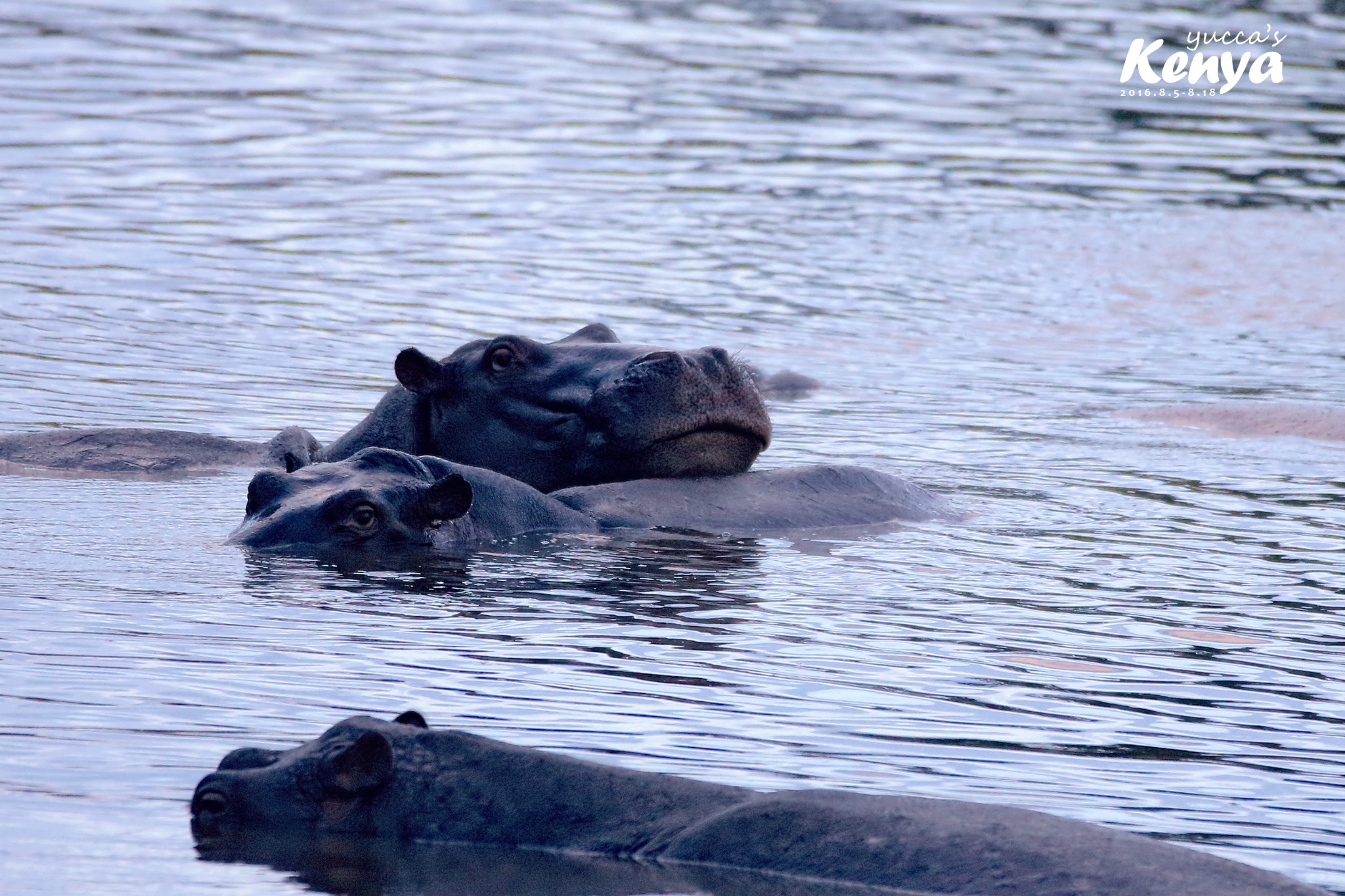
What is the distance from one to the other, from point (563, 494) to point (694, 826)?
12.9 feet

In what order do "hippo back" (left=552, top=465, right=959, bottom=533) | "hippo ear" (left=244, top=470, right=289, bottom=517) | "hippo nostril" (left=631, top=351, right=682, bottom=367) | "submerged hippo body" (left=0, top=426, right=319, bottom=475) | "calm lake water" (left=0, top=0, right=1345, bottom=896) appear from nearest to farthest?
"calm lake water" (left=0, top=0, right=1345, bottom=896), "hippo ear" (left=244, top=470, right=289, bottom=517), "hippo nostril" (left=631, top=351, right=682, bottom=367), "hippo back" (left=552, top=465, right=959, bottom=533), "submerged hippo body" (left=0, top=426, right=319, bottom=475)

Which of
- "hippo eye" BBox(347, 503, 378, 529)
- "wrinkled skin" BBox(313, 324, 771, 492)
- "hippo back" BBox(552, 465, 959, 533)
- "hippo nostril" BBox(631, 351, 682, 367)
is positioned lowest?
"hippo back" BBox(552, 465, 959, 533)

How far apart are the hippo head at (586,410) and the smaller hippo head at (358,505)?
2.22 ft

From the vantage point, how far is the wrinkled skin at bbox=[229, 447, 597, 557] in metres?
7.80

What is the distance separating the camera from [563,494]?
8.45m

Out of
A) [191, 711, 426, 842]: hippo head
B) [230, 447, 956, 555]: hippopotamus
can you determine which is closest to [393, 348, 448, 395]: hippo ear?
[230, 447, 956, 555]: hippopotamus

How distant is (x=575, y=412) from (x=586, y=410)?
85 millimetres

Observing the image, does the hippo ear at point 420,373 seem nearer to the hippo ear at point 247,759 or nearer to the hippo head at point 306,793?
the hippo ear at point 247,759

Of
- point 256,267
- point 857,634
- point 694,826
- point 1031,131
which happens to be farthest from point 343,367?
point 1031,131

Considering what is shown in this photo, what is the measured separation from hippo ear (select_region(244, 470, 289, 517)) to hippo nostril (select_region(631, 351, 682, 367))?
135 cm

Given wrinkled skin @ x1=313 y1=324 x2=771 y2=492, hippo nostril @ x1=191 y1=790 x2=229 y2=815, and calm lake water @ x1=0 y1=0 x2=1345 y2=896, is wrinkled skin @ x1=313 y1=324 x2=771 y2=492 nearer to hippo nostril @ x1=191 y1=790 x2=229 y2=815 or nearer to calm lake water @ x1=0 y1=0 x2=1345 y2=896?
calm lake water @ x1=0 y1=0 x2=1345 y2=896

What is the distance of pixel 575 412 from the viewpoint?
8547 mm

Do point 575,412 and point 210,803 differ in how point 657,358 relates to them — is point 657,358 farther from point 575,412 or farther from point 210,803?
point 210,803

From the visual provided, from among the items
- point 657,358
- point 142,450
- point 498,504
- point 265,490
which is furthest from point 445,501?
point 142,450
